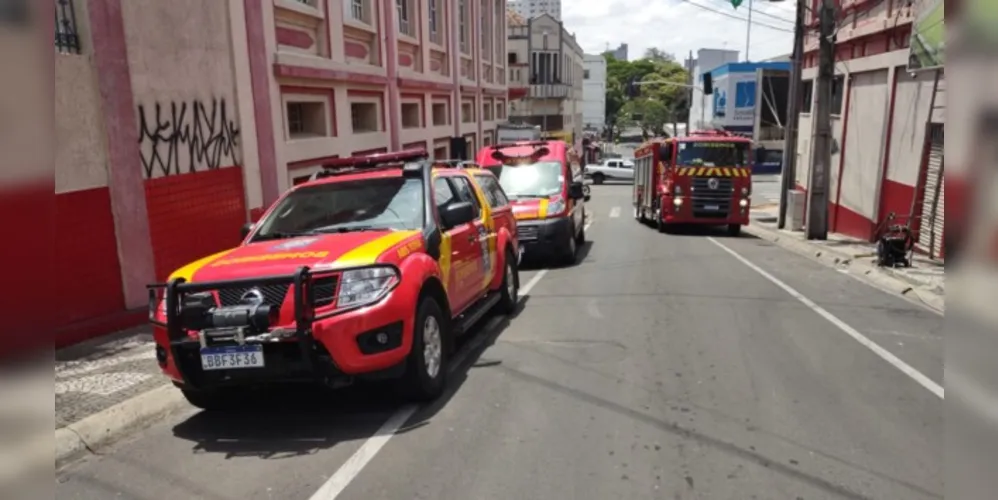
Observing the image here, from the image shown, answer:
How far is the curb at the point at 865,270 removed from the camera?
883cm

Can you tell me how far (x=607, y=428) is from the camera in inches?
176

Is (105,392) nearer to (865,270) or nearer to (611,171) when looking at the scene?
(865,270)

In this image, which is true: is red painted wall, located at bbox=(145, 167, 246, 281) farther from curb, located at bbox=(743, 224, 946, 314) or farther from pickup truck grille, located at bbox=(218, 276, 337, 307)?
curb, located at bbox=(743, 224, 946, 314)

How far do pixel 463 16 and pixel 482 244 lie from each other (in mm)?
20010

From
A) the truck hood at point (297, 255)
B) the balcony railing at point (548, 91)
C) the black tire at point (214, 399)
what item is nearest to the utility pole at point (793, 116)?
the truck hood at point (297, 255)

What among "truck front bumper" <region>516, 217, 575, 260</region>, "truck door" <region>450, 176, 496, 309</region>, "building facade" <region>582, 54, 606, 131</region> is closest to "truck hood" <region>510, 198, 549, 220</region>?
"truck front bumper" <region>516, 217, 575, 260</region>

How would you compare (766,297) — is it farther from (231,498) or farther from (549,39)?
(549,39)

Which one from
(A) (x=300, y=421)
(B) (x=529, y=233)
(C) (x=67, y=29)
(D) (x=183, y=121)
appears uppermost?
(C) (x=67, y=29)

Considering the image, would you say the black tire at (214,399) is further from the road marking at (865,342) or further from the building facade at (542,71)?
the building facade at (542,71)

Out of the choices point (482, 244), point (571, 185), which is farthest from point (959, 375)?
point (571, 185)

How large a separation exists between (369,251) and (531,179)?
8.58 meters

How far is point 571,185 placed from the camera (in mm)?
13156

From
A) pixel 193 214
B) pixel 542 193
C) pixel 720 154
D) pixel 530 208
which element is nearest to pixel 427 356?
pixel 193 214

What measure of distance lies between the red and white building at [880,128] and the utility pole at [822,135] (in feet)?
1.57
